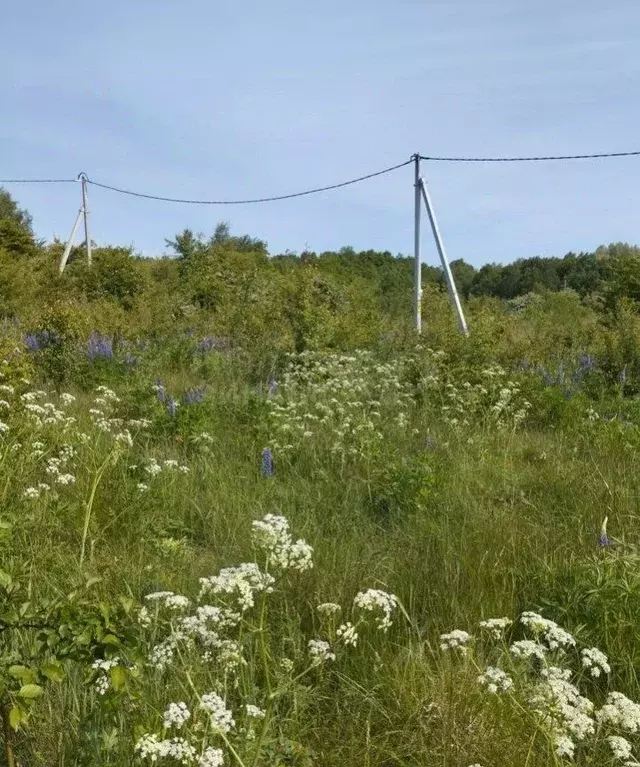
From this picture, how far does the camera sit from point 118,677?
4.82 ft

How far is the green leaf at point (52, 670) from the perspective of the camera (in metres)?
1.47

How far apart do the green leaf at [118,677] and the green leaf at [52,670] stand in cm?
11

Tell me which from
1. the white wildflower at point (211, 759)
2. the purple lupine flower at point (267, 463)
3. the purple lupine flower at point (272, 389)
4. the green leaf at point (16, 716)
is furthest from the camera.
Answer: the purple lupine flower at point (272, 389)

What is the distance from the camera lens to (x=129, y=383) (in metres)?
7.09

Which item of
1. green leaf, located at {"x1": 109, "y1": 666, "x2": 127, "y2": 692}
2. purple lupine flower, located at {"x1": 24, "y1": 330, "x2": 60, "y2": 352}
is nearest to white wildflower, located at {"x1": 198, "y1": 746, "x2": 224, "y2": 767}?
green leaf, located at {"x1": 109, "y1": 666, "x2": 127, "y2": 692}

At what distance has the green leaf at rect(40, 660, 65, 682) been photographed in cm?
147

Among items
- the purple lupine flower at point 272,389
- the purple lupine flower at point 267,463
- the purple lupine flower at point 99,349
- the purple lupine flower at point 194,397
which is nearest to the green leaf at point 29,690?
the purple lupine flower at point 267,463

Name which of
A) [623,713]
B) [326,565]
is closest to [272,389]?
[326,565]

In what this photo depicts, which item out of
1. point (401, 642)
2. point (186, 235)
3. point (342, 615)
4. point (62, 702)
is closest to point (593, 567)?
point (401, 642)

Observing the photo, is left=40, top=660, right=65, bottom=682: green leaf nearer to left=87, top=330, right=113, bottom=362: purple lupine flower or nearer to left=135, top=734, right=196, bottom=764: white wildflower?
left=135, top=734, right=196, bottom=764: white wildflower

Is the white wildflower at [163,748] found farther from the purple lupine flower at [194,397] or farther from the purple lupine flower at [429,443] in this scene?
the purple lupine flower at [194,397]

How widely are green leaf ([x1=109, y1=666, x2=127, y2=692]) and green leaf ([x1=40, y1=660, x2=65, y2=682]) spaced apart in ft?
0.36

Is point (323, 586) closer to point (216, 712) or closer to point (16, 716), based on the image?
point (216, 712)

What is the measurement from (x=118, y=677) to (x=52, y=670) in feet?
0.47
